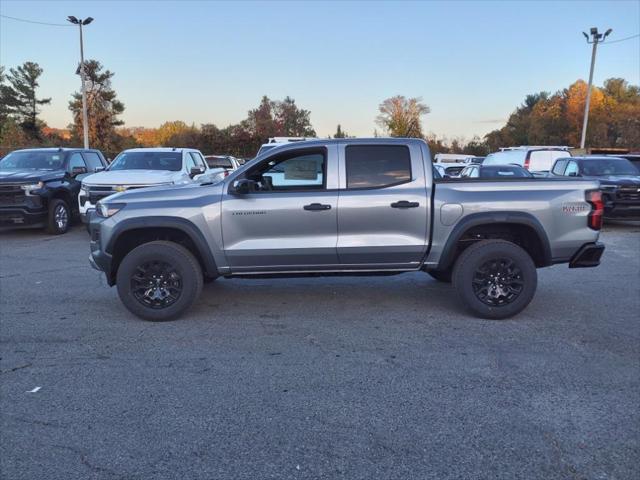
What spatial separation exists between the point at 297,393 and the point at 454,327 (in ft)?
7.10

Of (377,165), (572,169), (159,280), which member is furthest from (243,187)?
(572,169)

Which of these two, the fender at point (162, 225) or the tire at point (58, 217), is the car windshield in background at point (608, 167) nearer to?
the fender at point (162, 225)

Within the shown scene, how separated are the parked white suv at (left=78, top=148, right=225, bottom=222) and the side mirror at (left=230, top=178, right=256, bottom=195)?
471 centimetres

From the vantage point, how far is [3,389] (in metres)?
3.88

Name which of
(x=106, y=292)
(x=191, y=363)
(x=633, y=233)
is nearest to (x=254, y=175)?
(x=191, y=363)

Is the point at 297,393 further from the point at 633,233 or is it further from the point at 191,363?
the point at 633,233

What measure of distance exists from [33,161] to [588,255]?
476 inches

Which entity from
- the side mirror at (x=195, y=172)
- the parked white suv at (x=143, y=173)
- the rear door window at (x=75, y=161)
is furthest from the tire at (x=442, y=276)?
the rear door window at (x=75, y=161)

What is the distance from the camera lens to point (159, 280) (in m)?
5.46

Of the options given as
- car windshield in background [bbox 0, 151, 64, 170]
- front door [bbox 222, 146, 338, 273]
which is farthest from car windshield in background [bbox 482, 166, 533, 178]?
car windshield in background [bbox 0, 151, 64, 170]

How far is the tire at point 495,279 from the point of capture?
5398 mm

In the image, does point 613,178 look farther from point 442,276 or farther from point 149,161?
point 149,161

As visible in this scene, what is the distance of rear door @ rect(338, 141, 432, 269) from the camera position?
17.8 ft

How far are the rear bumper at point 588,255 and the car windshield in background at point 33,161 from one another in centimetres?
1137
